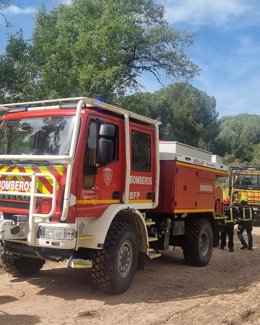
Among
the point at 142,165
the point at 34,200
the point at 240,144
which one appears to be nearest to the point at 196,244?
the point at 142,165

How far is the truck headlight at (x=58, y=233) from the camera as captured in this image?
5848 mm

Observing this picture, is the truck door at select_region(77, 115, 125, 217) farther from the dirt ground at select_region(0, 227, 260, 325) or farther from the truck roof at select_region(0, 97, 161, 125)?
the dirt ground at select_region(0, 227, 260, 325)

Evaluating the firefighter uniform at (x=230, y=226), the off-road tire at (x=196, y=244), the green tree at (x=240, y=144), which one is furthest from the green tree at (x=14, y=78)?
the green tree at (x=240, y=144)

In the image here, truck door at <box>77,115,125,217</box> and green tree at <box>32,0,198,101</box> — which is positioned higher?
green tree at <box>32,0,198,101</box>

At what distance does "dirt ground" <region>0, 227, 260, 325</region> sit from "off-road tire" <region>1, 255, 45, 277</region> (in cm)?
15

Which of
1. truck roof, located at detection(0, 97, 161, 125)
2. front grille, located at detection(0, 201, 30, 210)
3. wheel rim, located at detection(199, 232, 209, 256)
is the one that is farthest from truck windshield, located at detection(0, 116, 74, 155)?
wheel rim, located at detection(199, 232, 209, 256)

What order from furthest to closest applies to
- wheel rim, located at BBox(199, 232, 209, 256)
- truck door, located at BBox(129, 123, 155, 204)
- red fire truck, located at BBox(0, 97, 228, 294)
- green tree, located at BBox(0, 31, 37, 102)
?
green tree, located at BBox(0, 31, 37, 102), wheel rim, located at BBox(199, 232, 209, 256), truck door, located at BBox(129, 123, 155, 204), red fire truck, located at BBox(0, 97, 228, 294)

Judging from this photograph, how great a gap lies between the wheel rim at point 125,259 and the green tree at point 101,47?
9591 millimetres

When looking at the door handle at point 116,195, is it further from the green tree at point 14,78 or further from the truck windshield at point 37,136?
the green tree at point 14,78

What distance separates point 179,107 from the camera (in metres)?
47.1

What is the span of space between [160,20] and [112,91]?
679cm

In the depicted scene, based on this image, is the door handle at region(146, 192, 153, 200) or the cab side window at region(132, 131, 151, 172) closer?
the cab side window at region(132, 131, 151, 172)

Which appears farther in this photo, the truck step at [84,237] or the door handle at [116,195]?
the door handle at [116,195]

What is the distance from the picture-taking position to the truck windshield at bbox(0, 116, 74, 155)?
6332mm
